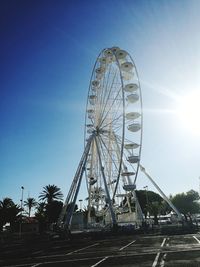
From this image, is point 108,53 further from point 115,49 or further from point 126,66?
point 126,66

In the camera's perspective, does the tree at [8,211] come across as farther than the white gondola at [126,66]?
Yes

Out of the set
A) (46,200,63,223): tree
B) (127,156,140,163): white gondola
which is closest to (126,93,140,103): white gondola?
(127,156,140,163): white gondola

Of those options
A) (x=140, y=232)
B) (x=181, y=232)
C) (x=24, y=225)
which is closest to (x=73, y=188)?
(x=140, y=232)

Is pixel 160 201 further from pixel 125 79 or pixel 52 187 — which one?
pixel 125 79

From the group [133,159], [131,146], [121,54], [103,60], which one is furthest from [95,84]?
[133,159]

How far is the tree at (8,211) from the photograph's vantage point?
5872cm

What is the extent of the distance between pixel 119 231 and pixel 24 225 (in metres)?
40.7

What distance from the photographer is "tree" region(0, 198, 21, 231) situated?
193 feet

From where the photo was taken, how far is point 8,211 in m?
60.5

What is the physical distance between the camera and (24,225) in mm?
70062

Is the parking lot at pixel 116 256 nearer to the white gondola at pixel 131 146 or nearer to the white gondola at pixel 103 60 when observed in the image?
the white gondola at pixel 131 146

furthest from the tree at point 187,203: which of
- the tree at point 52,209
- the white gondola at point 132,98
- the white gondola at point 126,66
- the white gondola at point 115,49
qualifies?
the white gondola at point 115,49

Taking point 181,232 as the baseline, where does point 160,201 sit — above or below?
above

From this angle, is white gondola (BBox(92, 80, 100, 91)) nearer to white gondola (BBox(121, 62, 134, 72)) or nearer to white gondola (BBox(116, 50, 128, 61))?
white gondola (BBox(121, 62, 134, 72))
